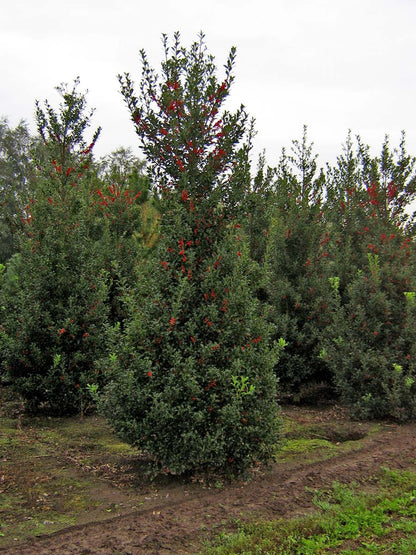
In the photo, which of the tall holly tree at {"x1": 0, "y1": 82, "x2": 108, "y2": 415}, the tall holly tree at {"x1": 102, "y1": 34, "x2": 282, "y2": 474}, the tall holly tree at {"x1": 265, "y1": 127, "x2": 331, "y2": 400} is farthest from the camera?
the tall holly tree at {"x1": 265, "y1": 127, "x2": 331, "y2": 400}

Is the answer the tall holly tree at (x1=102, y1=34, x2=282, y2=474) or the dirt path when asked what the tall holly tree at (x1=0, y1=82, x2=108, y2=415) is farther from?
the dirt path

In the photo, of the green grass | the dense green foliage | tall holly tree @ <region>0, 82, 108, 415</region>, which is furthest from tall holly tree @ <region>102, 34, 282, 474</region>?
tall holly tree @ <region>0, 82, 108, 415</region>

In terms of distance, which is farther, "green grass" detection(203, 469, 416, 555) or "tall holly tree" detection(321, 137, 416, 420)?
"tall holly tree" detection(321, 137, 416, 420)

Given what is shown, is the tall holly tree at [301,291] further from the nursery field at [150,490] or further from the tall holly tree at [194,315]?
the tall holly tree at [194,315]

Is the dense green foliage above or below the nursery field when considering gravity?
above

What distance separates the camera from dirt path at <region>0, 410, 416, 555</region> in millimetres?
3230

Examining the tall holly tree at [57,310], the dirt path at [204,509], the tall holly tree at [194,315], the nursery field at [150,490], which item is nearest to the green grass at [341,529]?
the nursery field at [150,490]

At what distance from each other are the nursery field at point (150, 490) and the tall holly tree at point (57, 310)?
1.83 ft

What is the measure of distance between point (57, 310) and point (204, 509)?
3482 mm

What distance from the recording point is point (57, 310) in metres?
6.34

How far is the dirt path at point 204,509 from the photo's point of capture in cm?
323

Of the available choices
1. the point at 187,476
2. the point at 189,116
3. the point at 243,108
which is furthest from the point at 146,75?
the point at 187,476

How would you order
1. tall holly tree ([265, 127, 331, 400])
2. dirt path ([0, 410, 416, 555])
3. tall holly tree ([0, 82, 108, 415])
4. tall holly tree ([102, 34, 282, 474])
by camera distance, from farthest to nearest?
tall holly tree ([265, 127, 331, 400]) → tall holly tree ([0, 82, 108, 415]) → tall holly tree ([102, 34, 282, 474]) → dirt path ([0, 410, 416, 555])

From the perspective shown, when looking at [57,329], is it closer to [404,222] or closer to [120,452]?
[120,452]
